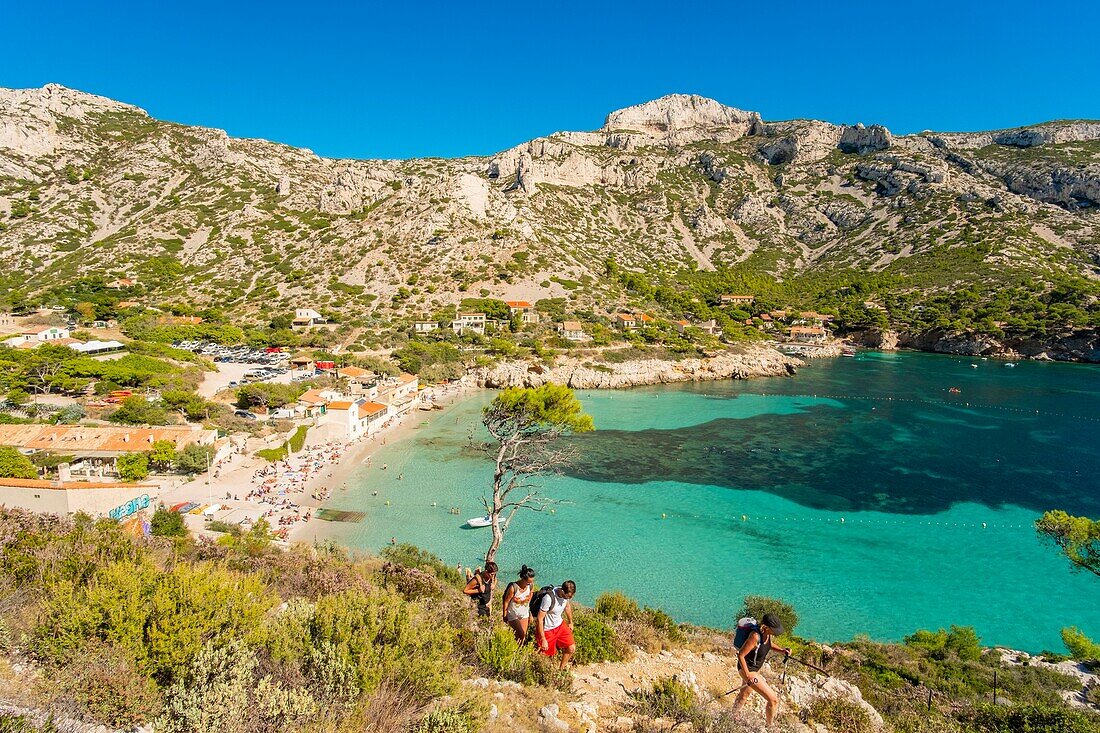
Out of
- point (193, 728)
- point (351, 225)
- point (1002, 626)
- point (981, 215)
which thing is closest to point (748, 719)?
point (193, 728)

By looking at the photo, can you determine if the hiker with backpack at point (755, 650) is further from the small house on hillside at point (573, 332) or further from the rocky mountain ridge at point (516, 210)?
the rocky mountain ridge at point (516, 210)

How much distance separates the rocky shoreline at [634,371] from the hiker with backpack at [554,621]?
35687 mm

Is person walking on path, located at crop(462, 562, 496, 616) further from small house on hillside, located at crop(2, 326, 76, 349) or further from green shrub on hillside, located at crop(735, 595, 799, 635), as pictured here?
small house on hillside, located at crop(2, 326, 76, 349)

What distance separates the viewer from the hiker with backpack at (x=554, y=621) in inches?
215

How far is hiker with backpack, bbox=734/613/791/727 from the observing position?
15.1 ft

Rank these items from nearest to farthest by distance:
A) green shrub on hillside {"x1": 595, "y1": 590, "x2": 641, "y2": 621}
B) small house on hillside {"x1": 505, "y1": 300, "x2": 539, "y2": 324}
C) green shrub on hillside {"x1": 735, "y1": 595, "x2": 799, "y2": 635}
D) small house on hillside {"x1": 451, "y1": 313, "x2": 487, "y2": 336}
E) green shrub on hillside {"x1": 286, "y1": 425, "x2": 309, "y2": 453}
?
green shrub on hillside {"x1": 595, "y1": 590, "x2": 641, "y2": 621}, green shrub on hillside {"x1": 735, "y1": 595, "x2": 799, "y2": 635}, green shrub on hillside {"x1": 286, "y1": 425, "x2": 309, "y2": 453}, small house on hillside {"x1": 451, "y1": 313, "x2": 487, "y2": 336}, small house on hillside {"x1": 505, "y1": 300, "x2": 539, "y2": 324}

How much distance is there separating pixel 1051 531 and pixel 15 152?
11512 centimetres

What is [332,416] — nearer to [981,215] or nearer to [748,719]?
[748,719]

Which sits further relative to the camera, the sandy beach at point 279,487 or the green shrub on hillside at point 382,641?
the sandy beach at point 279,487

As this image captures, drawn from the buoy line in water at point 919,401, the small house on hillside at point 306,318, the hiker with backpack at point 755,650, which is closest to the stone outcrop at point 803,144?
the buoy line in water at point 919,401

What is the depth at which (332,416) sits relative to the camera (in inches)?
1075

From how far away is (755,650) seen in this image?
4.66m

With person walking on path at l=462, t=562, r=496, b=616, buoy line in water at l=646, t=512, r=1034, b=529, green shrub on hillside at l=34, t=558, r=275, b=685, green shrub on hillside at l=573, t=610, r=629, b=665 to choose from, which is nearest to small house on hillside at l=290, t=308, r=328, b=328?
buoy line in water at l=646, t=512, r=1034, b=529

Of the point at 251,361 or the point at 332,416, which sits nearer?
the point at 332,416
